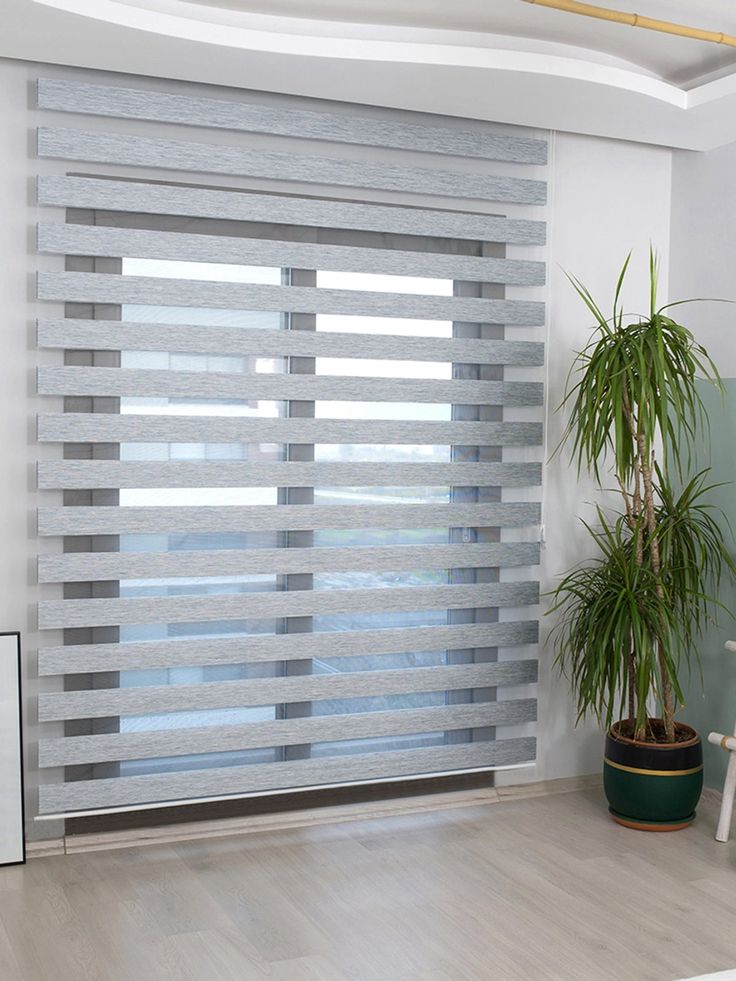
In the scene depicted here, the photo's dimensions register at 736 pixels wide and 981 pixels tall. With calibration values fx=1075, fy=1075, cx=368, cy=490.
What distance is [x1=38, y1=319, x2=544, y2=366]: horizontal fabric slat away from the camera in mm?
3408

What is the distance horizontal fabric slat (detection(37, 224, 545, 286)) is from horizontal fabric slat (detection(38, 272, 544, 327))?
0.26ft

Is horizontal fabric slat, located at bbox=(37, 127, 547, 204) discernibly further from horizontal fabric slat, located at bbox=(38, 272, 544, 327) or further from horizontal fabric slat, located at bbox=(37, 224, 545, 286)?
horizontal fabric slat, located at bbox=(38, 272, 544, 327)

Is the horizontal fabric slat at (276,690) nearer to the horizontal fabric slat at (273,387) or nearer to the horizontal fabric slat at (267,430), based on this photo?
the horizontal fabric slat at (267,430)

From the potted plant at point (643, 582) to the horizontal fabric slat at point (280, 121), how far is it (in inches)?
27.7

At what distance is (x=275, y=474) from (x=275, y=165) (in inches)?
41.3

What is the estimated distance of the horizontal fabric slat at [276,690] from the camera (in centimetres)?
345

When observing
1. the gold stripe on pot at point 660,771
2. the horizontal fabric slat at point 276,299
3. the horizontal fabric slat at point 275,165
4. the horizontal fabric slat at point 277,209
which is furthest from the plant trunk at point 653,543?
the horizontal fabric slat at point 275,165

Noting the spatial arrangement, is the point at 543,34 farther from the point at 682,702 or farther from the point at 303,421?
the point at 682,702

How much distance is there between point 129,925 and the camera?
9.66 ft

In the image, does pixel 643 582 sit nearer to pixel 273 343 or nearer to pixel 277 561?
pixel 277 561

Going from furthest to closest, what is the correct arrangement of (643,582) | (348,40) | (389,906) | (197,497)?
(643,582) → (197,497) → (348,40) → (389,906)

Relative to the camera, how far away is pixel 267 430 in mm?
3666

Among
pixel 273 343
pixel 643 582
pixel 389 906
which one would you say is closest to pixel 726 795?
pixel 643 582

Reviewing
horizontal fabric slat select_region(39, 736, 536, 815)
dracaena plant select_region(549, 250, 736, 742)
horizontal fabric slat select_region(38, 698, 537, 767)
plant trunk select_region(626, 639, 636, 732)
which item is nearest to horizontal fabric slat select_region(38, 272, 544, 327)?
dracaena plant select_region(549, 250, 736, 742)
